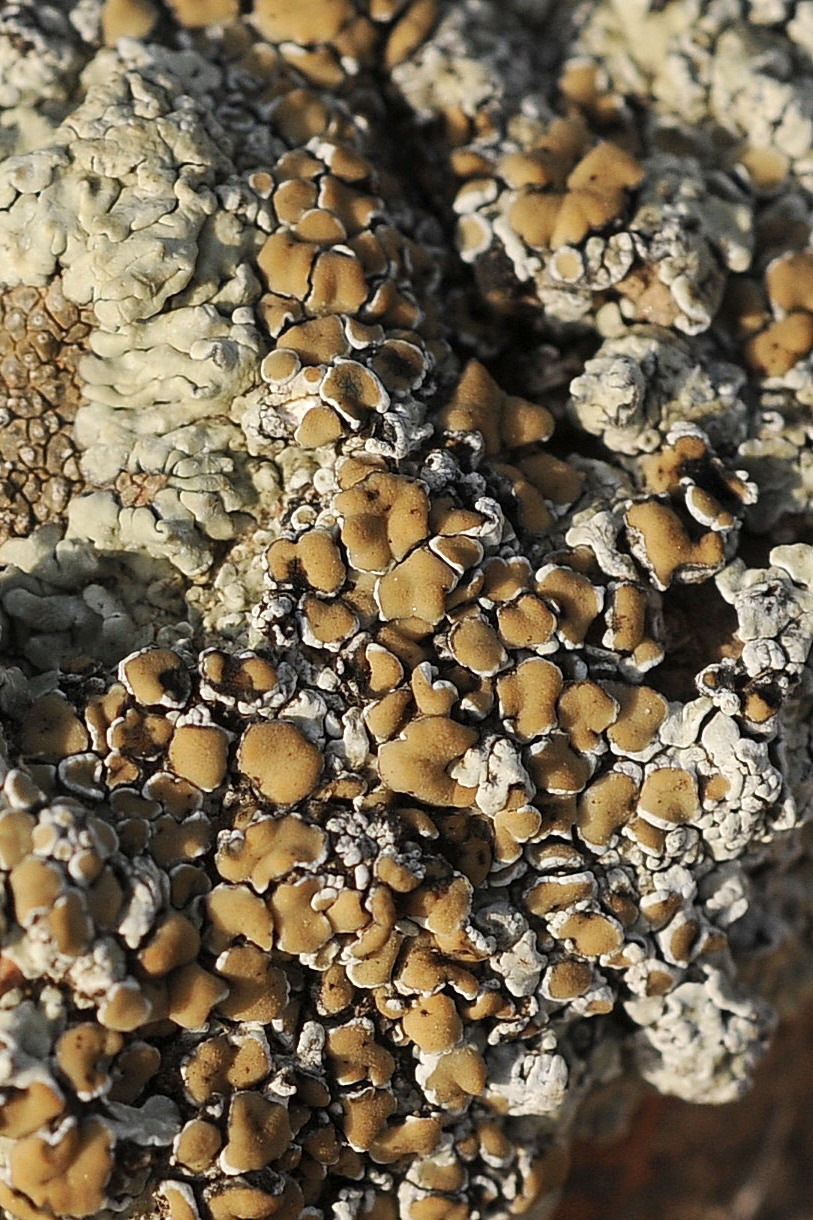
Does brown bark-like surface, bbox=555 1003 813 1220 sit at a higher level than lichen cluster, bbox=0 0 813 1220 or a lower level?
lower

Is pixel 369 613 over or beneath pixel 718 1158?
over

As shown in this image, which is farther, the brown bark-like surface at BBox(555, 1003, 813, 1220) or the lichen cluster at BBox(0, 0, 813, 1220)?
the brown bark-like surface at BBox(555, 1003, 813, 1220)

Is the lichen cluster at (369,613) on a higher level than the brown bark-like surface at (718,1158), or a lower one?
higher

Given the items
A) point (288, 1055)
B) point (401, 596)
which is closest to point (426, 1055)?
point (288, 1055)

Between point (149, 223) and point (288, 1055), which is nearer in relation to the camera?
point (288, 1055)

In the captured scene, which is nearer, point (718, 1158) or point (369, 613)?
point (369, 613)

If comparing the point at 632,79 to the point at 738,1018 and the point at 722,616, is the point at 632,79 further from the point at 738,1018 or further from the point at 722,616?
the point at 738,1018

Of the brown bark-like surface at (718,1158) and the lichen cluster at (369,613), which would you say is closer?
the lichen cluster at (369,613)

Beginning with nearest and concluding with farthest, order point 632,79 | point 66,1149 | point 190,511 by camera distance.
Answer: point 66,1149 → point 190,511 → point 632,79
